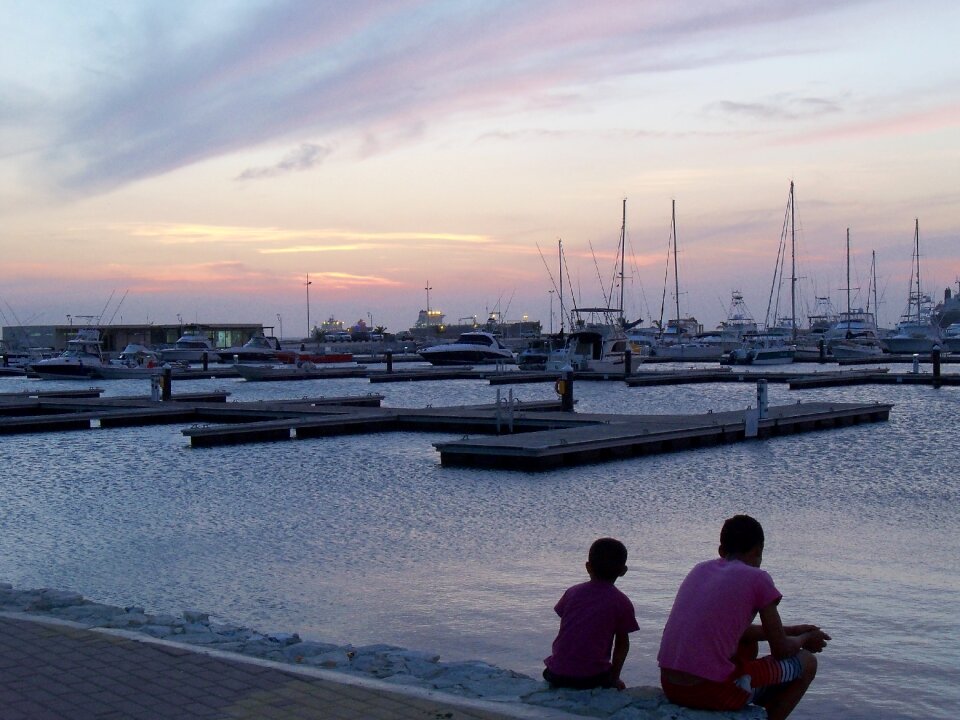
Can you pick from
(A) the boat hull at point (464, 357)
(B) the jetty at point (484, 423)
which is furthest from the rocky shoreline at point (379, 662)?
Answer: (A) the boat hull at point (464, 357)

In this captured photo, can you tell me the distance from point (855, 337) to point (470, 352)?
40727mm

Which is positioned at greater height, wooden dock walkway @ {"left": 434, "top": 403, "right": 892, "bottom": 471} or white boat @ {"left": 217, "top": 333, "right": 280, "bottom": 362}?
white boat @ {"left": 217, "top": 333, "right": 280, "bottom": 362}

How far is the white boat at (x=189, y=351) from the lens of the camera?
82.1m

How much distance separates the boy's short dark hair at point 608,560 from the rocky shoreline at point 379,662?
0.65m

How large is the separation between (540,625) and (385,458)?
13.5 m

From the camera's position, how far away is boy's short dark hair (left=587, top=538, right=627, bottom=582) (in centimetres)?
601

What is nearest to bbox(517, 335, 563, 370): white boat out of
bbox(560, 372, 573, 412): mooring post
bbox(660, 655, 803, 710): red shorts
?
bbox(560, 372, 573, 412): mooring post

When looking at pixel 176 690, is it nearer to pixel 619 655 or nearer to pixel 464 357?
pixel 619 655

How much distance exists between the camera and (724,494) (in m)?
17.3

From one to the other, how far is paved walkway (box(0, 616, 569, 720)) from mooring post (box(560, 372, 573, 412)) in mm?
23097

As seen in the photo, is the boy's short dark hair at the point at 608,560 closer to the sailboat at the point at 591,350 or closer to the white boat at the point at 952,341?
the sailboat at the point at 591,350

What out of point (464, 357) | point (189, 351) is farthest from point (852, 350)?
point (189, 351)

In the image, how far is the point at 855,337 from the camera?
97.5m

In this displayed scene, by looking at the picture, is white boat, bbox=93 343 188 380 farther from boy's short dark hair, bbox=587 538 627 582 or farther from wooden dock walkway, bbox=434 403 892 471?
boy's short dark hair, bbox=587 538 627 582
